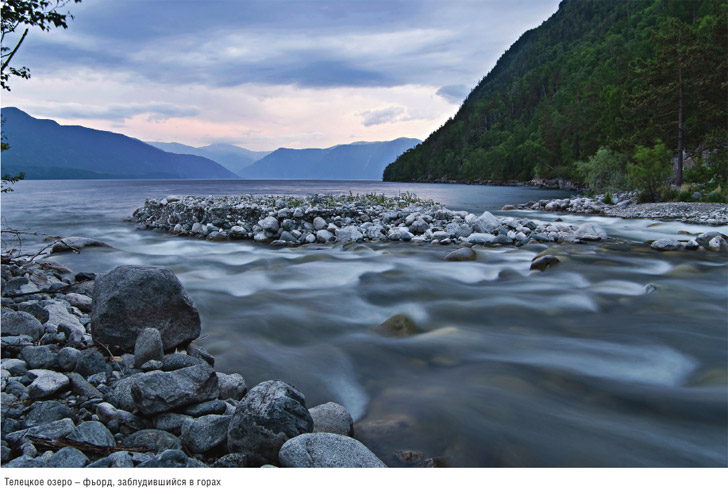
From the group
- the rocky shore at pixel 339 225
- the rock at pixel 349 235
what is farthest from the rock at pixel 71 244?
the rock at pixel 349 235

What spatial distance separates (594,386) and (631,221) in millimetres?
16898

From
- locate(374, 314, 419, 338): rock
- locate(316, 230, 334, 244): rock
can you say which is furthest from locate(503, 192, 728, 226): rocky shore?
locate(374, 314, 419, 338): rock

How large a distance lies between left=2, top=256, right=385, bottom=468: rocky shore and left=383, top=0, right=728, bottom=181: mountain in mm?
32492

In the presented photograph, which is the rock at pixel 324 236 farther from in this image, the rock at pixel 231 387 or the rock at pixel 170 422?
the rock at pixel 170 422

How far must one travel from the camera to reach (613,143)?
1437 inches

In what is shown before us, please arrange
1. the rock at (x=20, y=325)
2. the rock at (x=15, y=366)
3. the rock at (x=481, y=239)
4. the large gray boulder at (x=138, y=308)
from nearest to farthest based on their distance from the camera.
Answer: the rock at (x=15, y=366)
the rock at (x=20, y=325)
the large gray boulder at (x=138, y=308)
the rock at (x=481, y=239)

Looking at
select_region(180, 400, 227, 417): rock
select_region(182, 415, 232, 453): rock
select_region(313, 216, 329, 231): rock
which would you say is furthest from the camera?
select_region(313, 216, 329, 231): rock

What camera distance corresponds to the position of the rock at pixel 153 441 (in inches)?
107

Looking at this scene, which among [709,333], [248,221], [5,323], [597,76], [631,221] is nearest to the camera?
[5,323]

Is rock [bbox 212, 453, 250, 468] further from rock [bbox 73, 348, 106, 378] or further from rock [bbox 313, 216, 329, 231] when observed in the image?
rock [bbox 313, 216, 329, 231]

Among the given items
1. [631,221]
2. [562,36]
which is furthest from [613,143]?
[562,36]

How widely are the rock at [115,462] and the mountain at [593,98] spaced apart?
33.5 meters

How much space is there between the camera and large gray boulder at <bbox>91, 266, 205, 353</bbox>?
416 centimetres
